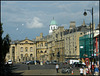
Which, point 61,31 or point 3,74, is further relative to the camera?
point 61,31

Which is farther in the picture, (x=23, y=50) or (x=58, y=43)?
(x=23, y=50)

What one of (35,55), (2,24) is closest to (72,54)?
(35,55)

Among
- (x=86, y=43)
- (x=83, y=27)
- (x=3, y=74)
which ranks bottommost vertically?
(x=3, y=74)

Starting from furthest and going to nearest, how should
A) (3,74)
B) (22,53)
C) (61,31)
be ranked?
(22,53) → (61,31) → (3,74)

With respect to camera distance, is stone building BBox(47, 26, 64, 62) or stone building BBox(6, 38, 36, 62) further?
stone building BBox(6, 38, 36, 62)

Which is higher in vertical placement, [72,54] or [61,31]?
[61,31]

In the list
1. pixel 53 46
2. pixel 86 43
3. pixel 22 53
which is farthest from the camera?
pixel 22 53

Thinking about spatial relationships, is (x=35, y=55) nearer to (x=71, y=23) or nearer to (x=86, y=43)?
(x=71, y=23)

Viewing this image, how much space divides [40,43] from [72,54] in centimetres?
5620

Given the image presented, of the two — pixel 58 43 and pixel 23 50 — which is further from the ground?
pixel 58 43

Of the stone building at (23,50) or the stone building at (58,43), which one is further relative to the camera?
the stone building at (23,50)

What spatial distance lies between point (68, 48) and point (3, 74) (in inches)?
3058

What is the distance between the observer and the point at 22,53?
154375mm

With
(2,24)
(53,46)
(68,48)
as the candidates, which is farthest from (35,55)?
(2,24)
